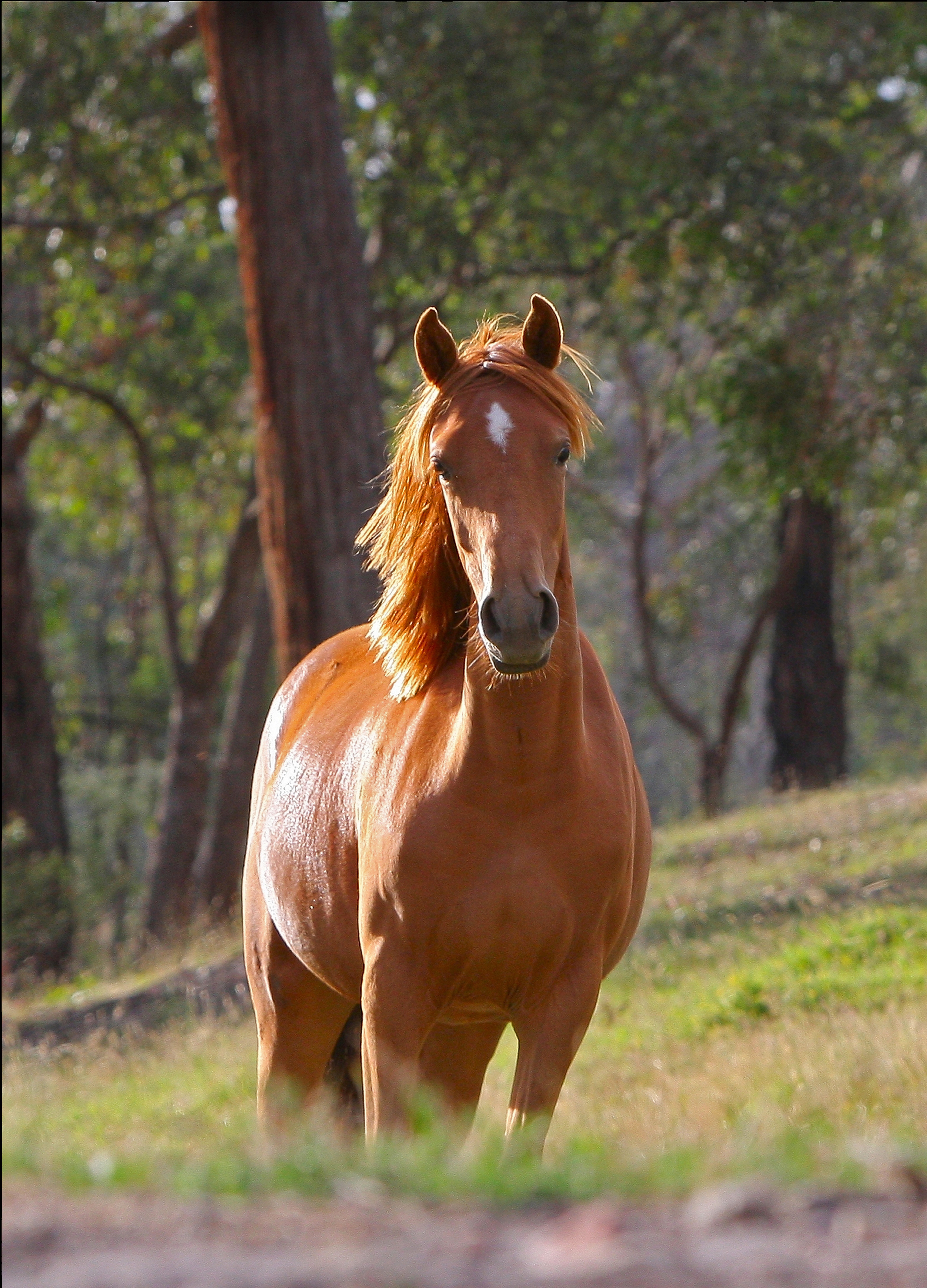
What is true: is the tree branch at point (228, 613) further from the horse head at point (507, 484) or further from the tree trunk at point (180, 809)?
the horse head at point (507, 484)

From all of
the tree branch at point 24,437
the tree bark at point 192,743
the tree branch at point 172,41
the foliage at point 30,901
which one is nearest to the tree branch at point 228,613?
the tree bark at point 192,743

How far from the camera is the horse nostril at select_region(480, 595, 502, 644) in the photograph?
134 inches

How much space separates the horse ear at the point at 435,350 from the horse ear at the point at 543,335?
0.22 metres

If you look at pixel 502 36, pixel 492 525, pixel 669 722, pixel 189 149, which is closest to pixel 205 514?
pixel 189 149

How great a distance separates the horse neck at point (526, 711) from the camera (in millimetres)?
3828

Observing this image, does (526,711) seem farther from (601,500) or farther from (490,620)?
(601,500)

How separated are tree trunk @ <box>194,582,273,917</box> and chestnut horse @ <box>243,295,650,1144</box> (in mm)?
10612

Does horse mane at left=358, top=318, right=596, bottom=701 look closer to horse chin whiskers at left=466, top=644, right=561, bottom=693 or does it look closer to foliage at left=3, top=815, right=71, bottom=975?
horse chin whiskers at left=466, top=644, right=561, bottom=693

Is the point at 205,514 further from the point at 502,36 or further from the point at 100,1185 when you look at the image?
the point at 100,1185

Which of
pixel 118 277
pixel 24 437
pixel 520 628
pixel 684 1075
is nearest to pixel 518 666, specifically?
pixel 520 628

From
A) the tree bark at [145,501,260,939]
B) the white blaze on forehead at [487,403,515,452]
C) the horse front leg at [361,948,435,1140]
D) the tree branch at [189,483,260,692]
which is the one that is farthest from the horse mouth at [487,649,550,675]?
the tree branch at [189,483,260,692]

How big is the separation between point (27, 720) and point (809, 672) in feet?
29.5

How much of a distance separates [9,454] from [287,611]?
7.56 meters

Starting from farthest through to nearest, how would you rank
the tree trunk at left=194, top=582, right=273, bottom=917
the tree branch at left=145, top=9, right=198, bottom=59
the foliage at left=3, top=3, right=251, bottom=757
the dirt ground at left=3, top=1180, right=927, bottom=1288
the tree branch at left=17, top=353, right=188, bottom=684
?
the tree trunk at left=194, top=582, right=273, bottom=917 → the tree branch at left=17, top=353, right=188, bottom=684 → the foliage at left=3, top=3, right=251, bottom=757 → the tree branch at left=145, top=9, right=198, bottom=59 → the dirt ground at left=3, top=1180, right=927, bottom=1288
